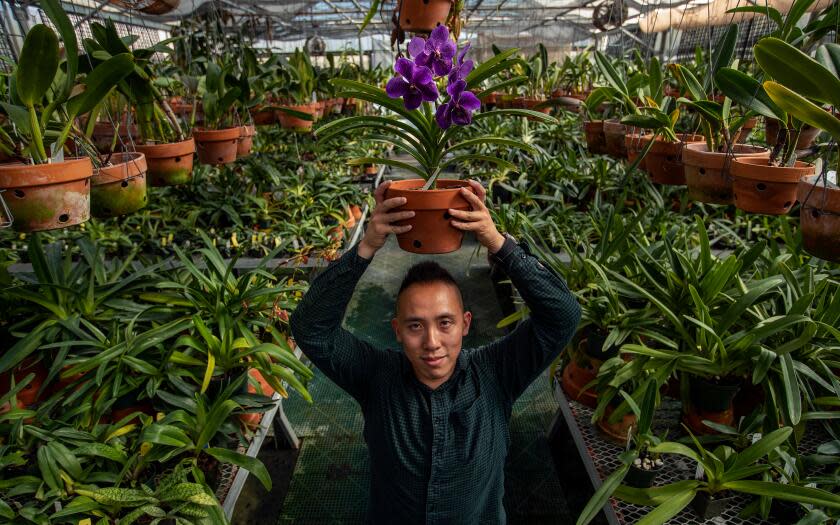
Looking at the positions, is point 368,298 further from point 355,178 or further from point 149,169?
point 149,169

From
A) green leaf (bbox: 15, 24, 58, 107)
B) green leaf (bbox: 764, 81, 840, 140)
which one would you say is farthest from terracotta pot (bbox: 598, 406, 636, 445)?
green leaf (bbox: 15, 24, 58, 107)

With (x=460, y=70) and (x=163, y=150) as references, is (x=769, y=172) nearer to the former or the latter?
(x=460, y=70)

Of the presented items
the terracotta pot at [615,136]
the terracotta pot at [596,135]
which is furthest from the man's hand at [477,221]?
the terracotta pot at [596,135]

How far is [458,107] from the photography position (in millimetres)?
865

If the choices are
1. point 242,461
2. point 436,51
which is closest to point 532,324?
point 436,51

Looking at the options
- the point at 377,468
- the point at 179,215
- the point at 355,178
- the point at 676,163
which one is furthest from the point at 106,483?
the point at 355,178

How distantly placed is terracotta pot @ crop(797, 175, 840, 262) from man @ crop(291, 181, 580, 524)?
16.9 inches

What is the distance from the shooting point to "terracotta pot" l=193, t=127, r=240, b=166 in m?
1.98

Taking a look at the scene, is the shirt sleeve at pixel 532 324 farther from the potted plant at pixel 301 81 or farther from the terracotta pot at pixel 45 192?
the potted plant at pixel 301 81

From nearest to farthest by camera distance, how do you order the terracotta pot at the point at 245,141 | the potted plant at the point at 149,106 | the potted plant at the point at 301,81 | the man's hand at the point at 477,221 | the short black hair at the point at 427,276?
the man's hand at the point at 477,221
the short black hair at the point at 427,276
the potted plant at the point at 149,106
the terracotta pot at the point at 245,141
the potted plant at the point at 301,81

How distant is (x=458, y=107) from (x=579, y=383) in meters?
1.02

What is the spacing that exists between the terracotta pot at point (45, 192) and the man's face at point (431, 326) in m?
0.84

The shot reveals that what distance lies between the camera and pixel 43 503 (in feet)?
3.37

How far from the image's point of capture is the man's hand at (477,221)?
0.81 metres
